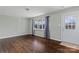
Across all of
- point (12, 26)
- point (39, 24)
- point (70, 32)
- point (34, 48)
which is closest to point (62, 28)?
point (70, 32)

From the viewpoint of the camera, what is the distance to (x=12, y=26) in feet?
26.7

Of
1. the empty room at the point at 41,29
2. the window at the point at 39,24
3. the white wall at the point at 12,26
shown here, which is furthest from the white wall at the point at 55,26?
the white wall at the point at 12,26

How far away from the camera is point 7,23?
773 cm

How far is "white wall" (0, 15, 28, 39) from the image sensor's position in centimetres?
743

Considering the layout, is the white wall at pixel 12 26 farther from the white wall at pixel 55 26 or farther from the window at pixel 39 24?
the white wall at pixel 55 26

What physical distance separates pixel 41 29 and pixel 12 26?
7.80 feet

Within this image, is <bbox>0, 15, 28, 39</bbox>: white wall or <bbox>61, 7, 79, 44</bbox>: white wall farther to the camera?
<bbox>0, 15, 28, 39</bbox>: white wall

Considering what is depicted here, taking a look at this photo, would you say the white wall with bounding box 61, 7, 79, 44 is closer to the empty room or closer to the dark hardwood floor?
the empty room

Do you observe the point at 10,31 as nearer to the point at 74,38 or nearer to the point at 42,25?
the point at 42,25

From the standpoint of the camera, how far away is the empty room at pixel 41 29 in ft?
14.5

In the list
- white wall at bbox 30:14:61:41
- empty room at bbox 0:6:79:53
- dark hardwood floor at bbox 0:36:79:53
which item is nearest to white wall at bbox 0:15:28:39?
empty room at bbox 0:6:79:53

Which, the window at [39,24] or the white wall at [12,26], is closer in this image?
the white wall at [12,26]
